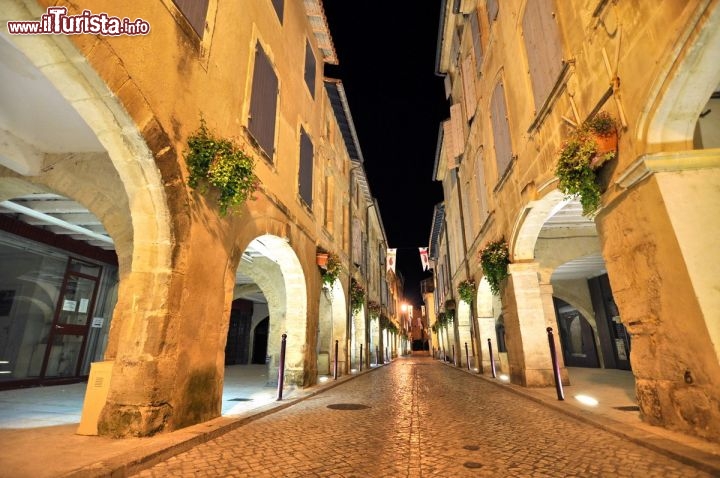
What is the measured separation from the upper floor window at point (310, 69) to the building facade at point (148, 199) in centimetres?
36

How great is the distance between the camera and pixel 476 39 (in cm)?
1183

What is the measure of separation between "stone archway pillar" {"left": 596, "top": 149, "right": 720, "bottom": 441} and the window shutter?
30.0ft

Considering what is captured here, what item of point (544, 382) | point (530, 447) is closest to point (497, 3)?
point (544, 382)

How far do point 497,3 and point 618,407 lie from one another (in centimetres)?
1022

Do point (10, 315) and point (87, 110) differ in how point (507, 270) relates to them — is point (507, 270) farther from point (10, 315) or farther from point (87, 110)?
point (10, 315)

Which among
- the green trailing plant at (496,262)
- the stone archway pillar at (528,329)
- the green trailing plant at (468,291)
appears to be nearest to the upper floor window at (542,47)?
the green trailing plant at (496,262)

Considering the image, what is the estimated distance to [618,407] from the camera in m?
5.46

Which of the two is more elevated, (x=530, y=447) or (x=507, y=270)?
(x=507, y=270)

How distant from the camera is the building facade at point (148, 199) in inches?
150

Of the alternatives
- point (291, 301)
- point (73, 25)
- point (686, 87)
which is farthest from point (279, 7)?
point (686, 87)

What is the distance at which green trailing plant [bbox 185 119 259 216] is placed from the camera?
15.4ft

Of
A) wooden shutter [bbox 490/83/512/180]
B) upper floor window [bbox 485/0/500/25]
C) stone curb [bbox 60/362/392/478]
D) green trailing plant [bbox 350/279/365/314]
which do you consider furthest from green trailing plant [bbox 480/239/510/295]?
green trailing plant [bbox 350/279/365/314]

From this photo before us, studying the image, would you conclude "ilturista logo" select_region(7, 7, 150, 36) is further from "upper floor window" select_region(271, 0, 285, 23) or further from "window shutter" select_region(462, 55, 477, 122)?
"window shutter" select_region(462, 55, 477, 122)

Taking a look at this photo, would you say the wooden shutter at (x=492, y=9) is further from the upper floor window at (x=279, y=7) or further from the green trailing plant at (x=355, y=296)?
the green trailing plant at (x=355, y=296)
